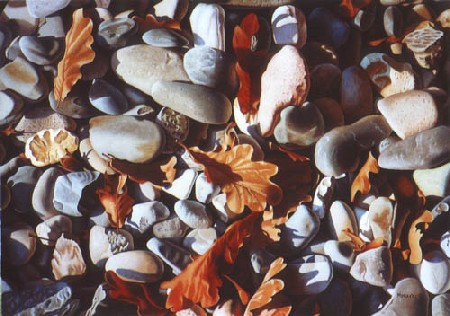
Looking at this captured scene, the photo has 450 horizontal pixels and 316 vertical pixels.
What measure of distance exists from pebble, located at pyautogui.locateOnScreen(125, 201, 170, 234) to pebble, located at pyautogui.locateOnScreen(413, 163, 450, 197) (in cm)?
35

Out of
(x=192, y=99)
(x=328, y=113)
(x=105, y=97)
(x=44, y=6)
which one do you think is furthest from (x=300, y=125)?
(x=44, y=6)

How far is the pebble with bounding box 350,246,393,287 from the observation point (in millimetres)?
714

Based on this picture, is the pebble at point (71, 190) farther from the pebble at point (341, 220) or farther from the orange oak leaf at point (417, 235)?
the orange oak leaf at point (417, 235)

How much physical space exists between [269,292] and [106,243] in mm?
227

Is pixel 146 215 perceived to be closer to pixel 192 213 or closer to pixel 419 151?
pixel 192 213

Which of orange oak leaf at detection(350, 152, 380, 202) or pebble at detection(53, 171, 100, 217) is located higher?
orange oak leaf at detection(350, 152, 380, 202)

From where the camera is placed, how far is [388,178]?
2.42ft

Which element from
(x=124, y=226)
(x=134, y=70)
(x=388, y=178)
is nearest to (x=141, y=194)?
(x=124, y=226)

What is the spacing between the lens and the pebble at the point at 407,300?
2.37 ft

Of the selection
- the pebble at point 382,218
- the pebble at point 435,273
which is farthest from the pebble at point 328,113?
the pebble at point 435,273

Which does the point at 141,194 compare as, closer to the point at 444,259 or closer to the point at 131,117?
the point at 131,117

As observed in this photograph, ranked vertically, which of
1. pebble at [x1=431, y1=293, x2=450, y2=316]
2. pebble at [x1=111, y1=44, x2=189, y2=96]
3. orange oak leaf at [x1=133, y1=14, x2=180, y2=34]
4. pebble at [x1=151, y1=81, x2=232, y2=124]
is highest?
orange oak leaf at [x1=133, y1=14, x2=180, y2=34]

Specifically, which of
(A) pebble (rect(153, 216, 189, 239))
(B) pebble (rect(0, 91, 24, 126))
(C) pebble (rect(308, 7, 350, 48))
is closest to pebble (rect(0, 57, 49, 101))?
(B) pebble (rect(0, 91, 24, 126))

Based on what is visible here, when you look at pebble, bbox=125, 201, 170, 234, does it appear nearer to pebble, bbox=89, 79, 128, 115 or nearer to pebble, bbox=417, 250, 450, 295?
pebble, bbox=89, 79, 128, 115
